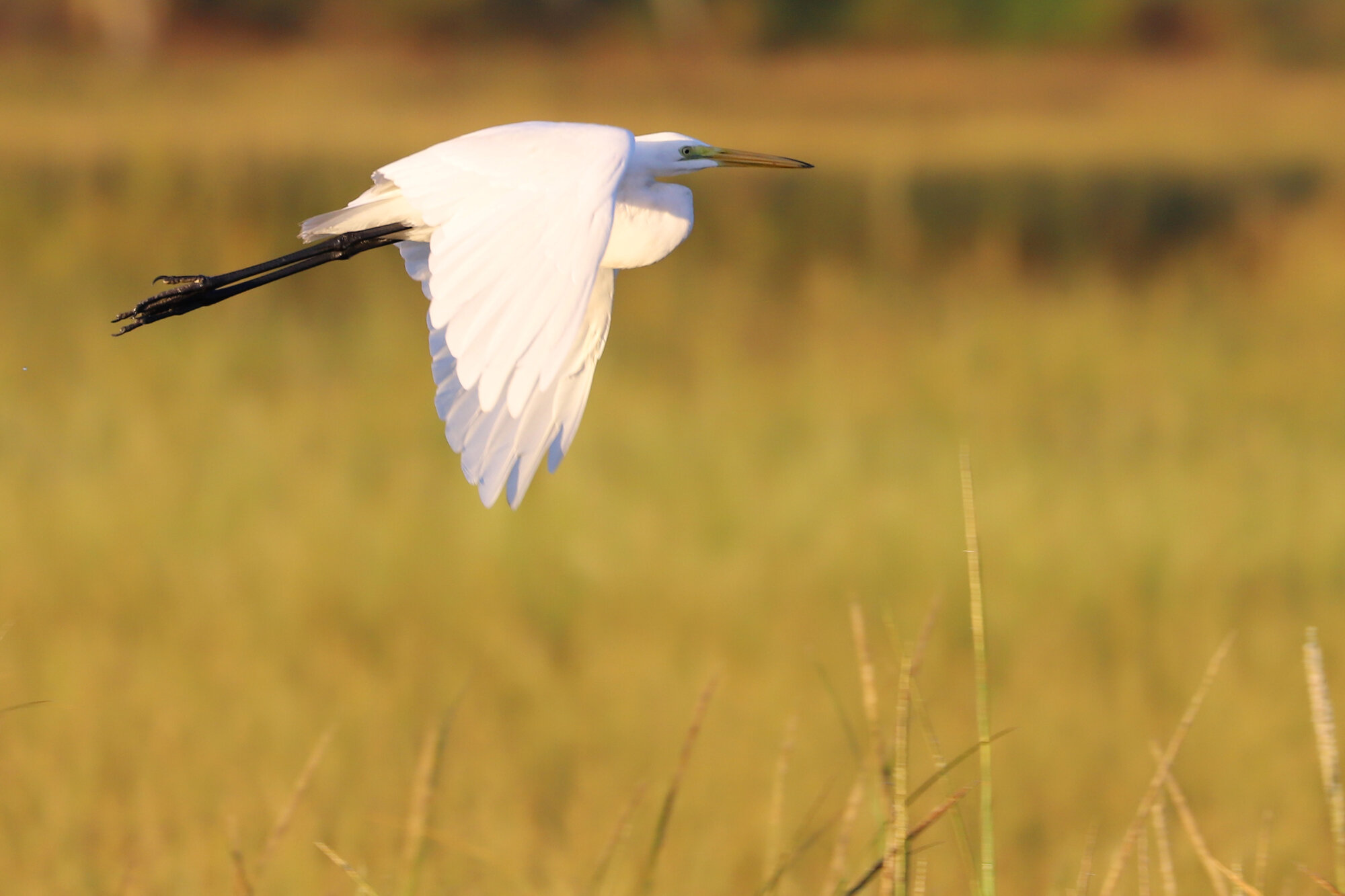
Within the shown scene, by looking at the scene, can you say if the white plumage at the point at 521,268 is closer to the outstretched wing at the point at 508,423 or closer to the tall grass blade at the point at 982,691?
the outstretched wing at the point at 508,423

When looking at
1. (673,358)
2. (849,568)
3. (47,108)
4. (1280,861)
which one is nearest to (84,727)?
(849,568)

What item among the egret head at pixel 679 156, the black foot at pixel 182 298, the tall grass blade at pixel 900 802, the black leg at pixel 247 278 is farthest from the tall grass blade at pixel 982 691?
the black foot at pixel 182 298

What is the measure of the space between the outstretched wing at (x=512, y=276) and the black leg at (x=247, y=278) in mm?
164

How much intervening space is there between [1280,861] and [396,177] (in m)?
2.58

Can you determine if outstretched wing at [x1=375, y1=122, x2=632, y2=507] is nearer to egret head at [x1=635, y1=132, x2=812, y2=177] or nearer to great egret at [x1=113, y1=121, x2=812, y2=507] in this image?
great egret at [x1=113, y1=121, x2=812, y2=507]

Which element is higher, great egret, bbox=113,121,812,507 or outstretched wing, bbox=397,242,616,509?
great egret, bbox=113,121,812,507

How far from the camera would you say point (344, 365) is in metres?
5.82

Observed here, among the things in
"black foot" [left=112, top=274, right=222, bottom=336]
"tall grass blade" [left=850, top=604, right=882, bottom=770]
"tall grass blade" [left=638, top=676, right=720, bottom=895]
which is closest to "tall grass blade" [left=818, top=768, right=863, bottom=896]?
"tall grass blade" [left=850, top=604, right=882, bottom=770]

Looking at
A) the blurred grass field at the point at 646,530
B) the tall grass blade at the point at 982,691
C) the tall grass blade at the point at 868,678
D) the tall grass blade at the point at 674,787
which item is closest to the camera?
the tall grass blade at the point at 982,691

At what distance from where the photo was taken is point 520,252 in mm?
1106

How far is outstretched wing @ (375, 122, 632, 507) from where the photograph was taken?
102 centimetres

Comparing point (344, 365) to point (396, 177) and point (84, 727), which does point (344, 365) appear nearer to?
point (84, 727)

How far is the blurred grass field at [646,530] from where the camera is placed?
3.04 meters

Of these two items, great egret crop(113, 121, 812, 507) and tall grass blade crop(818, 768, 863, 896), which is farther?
tall grass blade crop(818, 768, 863, 896)
